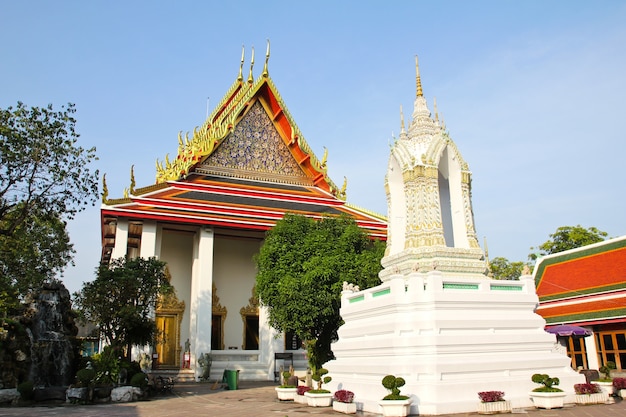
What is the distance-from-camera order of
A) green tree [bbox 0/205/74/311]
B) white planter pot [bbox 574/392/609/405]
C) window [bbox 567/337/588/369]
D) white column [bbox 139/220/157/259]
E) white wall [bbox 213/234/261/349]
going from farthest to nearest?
white wall [bbox 213/234/261/349] < white column [bbox 139/220/157/259] < window [bbox 567/337/588/369] < green tree [bbox 0/205/74/311] < white planter pot [bbox 574/392/609/405]

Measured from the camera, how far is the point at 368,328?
9.14 metres

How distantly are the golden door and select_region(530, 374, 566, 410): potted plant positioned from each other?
12453mm

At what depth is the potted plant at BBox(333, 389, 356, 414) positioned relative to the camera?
823cm

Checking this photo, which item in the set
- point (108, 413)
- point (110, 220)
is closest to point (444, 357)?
point (108, 413)

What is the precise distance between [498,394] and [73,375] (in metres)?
10.4

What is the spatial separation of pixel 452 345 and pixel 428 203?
2.71m

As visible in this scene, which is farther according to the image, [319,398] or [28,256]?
[28,256]

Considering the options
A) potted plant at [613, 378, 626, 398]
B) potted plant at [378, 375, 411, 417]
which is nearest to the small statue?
potted plant at [378, 375, 411, 417]

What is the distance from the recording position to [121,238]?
17.1 meters

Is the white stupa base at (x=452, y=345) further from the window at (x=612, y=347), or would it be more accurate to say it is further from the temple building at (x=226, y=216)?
the temple building at (x=226, y=216)

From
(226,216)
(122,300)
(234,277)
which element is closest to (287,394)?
(122,300)

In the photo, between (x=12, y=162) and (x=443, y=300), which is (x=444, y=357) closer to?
(x=443, y=300)

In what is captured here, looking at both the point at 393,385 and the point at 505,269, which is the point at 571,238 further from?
the point at 393,385

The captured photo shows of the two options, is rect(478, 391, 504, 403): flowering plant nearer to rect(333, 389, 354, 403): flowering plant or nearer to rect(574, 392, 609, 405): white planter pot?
rect(574, 392, 609, 405): white planter pot
